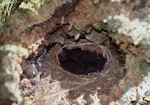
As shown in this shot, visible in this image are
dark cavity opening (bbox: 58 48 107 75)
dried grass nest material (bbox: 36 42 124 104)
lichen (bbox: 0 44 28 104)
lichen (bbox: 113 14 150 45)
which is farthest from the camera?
dark cavity opening (bbox: 58 48 107 75)

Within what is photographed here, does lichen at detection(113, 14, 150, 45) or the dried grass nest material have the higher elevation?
lichen at detection(113, 14, 150, 45)

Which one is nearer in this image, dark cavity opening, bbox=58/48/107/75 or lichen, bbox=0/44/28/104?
lichen, bbox=0/44/28/104

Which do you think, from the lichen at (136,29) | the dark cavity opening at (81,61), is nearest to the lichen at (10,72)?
the dark cavity opening at (81,61)

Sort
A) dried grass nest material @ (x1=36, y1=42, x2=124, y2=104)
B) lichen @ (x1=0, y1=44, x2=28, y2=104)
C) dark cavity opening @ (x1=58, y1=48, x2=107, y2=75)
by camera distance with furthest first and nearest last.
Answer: dark cavity opening @ (x1=58, y1=48, x2=107, y2=75) → dried grass nest material @ (x1=36, y1=42, x2=124, y2=104) → lichen @ (x1=0, y1=44, x2=28, y2=104)

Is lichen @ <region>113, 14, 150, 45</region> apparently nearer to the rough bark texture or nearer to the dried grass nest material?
the rough bark texture

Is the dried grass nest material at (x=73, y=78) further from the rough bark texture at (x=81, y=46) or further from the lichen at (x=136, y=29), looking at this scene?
the lichen at (x=136, y=29)

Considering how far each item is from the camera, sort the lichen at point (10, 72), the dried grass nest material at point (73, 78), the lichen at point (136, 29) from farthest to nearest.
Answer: the dried grass nest material at point (73, 78), the lichen at point (136, 29), the lichen at point (10, 72)

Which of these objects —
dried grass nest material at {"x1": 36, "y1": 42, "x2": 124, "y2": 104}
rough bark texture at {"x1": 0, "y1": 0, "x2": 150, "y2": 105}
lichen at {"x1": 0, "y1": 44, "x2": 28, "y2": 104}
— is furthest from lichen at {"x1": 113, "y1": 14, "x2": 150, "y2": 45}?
lichen at {"x1": 0, "y1": 44, "x2": 28, "y2": 104}
